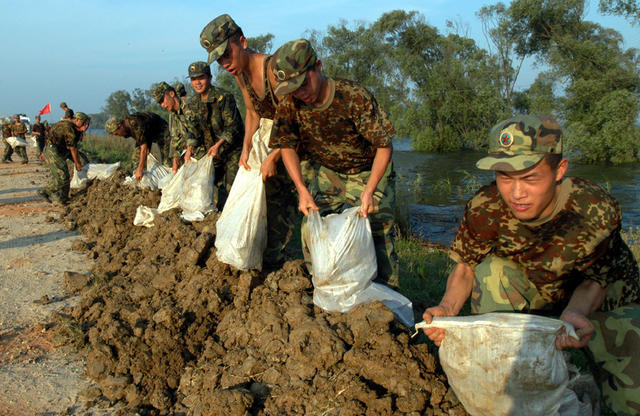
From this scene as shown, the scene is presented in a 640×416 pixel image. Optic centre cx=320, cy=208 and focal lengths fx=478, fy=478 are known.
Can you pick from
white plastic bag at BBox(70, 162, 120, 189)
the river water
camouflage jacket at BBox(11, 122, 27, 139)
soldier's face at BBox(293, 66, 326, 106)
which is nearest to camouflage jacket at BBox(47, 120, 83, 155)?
white plastic bag at BBox(70, 162, 120, 189)

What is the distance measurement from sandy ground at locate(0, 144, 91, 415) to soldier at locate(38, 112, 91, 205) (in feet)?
1.70

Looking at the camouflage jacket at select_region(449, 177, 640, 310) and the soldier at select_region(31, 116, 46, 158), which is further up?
the soldier at select_region(31, 116, 46, 158)

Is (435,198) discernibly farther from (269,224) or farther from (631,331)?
(631,331)

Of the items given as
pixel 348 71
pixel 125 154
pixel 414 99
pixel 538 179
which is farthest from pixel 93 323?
pixel 348 71

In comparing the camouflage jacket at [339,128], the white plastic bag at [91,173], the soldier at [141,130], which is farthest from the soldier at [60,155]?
the camouflage jacket at [339,128]

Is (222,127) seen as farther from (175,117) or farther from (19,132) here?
(19,132)

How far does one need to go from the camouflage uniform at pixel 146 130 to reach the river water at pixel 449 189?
4011 millimetres

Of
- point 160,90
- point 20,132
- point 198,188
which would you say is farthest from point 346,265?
point 20,132

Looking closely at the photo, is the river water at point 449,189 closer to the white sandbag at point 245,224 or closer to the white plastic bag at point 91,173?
the white sandbag at point 245,224

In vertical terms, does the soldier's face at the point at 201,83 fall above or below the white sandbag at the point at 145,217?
above

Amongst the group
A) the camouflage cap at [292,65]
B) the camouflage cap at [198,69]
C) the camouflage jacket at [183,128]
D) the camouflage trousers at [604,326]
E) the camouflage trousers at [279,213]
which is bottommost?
the camouflage trousers at [604,326]

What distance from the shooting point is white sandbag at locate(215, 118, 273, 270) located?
3.32 metres

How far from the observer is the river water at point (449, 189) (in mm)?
8957

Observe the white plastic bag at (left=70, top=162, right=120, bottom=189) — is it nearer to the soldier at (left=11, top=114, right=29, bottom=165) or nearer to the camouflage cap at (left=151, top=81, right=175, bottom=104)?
the camouflage cap at (left=151, top=81, right=175, bottom=104)
